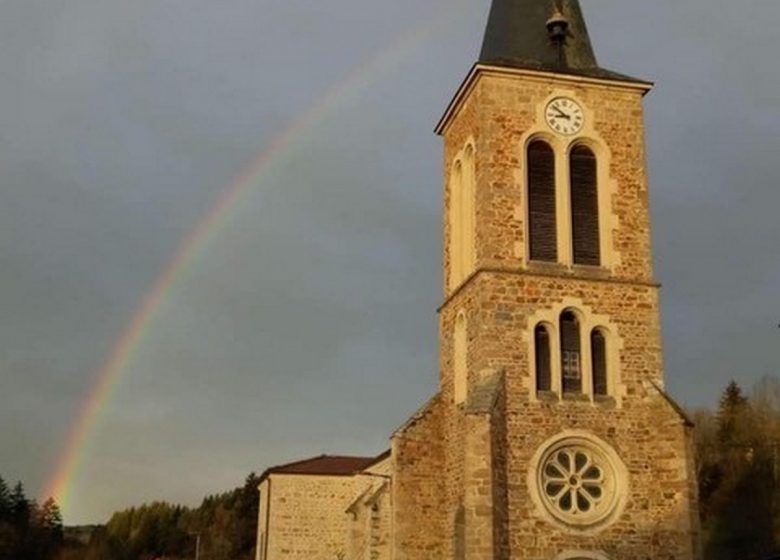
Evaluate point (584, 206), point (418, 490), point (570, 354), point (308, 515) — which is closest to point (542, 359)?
point (570, 354)

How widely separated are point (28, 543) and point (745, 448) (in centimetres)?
5479

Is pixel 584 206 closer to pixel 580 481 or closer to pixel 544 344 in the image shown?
pixel 544 344

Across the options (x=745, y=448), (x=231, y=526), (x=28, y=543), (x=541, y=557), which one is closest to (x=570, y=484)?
(x=541, y=557)

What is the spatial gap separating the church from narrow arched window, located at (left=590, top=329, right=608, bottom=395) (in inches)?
1.5

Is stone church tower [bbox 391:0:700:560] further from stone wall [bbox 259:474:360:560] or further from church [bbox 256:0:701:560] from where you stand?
stone wall [bbox 259:474:360:560]

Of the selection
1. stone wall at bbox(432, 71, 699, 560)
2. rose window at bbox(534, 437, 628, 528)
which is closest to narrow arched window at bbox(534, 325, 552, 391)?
stone wall at bbox(432, 71, 699, 560)

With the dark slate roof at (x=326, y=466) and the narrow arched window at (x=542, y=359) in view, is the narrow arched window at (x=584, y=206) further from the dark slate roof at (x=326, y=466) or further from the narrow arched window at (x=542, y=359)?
the dark slate roof at (x=326, y=466)

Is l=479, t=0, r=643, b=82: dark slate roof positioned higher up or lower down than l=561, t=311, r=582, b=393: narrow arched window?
higher up

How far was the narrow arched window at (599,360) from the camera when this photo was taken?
2512 centimetres

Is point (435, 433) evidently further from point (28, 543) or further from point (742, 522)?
point (28, 543)

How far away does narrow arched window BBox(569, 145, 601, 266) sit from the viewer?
26312 millimetres

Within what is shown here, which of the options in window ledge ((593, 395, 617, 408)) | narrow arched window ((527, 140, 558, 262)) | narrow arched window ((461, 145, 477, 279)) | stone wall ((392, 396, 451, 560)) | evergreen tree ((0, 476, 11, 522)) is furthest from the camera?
evergreen tree ((0, 476, 11, 522))

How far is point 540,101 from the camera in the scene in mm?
27078

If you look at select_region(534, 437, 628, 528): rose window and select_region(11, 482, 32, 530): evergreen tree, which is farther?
select_region(11, 482, 32, 530): evergreen tree
